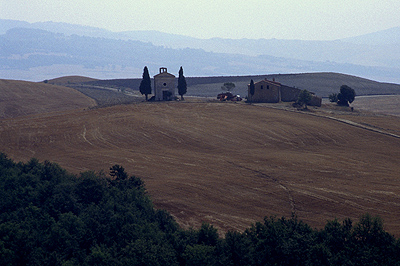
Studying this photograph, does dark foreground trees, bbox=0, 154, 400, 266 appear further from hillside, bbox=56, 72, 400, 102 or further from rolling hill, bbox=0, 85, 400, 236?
hillside, bbox=56, 72, 400, 102

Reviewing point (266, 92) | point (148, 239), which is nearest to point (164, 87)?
point (266, 92)

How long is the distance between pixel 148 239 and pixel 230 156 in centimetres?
2242

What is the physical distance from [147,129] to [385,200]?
29832 mm

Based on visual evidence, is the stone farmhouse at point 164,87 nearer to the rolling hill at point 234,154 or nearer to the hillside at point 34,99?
the rolling hill at point 234,154

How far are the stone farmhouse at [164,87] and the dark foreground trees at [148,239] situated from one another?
146ft

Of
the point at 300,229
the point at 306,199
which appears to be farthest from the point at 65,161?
the point at 300,229

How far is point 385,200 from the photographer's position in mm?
29109

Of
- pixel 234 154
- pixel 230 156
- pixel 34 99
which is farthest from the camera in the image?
pixel 34 99

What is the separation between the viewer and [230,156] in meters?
41.2

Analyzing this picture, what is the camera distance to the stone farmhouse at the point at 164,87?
68812 mm

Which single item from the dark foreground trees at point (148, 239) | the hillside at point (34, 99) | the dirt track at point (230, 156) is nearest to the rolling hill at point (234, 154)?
the dirt track at point (230, 156)

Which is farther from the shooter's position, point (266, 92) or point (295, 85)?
point (295, 85)

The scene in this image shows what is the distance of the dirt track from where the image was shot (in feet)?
93.6

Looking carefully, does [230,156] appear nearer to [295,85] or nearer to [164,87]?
[164,87]
